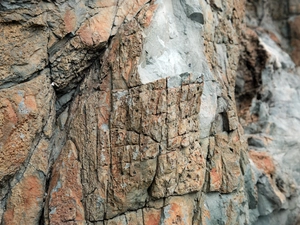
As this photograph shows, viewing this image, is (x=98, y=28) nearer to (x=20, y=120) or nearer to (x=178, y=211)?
(x=20, y=120)

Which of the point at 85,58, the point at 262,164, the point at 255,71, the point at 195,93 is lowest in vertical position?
the point at 262,164

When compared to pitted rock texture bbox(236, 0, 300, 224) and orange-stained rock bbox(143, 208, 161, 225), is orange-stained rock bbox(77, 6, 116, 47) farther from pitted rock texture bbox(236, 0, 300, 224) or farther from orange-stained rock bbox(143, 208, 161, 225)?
pitted rock texture bbox(236, 0, 300, 224)

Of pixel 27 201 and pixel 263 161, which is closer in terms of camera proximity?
pixel 27 201

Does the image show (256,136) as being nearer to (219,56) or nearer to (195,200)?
(219,56)

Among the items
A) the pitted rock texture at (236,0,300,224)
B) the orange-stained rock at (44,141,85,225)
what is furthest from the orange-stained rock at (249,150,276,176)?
the orange-stained rock at (44,141,85,225)

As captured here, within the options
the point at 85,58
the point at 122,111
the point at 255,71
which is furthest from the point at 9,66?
the point at 255,71

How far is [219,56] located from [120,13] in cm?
246

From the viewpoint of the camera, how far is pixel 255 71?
10820mm

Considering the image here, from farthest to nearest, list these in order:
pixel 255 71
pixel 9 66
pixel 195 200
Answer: pixel 255 71, pixel 195 200, pixel 9 66

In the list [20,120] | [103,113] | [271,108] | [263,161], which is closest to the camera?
[20,120]

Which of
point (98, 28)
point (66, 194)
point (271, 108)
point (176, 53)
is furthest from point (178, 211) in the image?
point (271, 108)

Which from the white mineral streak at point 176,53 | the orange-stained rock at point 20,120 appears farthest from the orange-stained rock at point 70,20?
the white mineral streak at point 176,53

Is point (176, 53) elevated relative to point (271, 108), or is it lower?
lower

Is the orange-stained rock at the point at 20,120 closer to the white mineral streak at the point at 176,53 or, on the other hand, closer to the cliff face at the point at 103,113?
the cliff face at the point at 103,113
